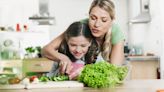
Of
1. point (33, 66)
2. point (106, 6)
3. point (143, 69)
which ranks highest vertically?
point (106, 6)

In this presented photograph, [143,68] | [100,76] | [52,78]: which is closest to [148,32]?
[143,68]

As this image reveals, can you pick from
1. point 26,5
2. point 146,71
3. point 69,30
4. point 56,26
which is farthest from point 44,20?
point 69,30

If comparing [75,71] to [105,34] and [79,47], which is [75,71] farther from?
[105,34]

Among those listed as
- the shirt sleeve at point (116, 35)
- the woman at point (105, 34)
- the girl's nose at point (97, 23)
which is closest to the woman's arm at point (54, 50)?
the woman at point (105, 34)

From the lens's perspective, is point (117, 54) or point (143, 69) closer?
point (117, 54)

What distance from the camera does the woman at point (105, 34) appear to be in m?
2.21

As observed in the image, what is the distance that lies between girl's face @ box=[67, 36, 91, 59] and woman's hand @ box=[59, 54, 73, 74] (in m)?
0.06

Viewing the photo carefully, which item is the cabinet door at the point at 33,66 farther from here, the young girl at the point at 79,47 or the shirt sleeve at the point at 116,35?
the shirt sleeve at the point at 116,35

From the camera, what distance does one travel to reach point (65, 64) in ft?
7.16

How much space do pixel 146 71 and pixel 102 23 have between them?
184 cm

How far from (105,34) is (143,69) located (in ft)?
5.89

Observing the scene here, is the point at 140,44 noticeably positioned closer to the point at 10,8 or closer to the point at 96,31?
the point at 10,8

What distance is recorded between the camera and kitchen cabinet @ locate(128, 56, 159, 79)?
3.86 metres

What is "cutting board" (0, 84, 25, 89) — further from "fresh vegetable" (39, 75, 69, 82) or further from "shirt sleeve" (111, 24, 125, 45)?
"shirt sleeve" (111, 24, 125, 45)
